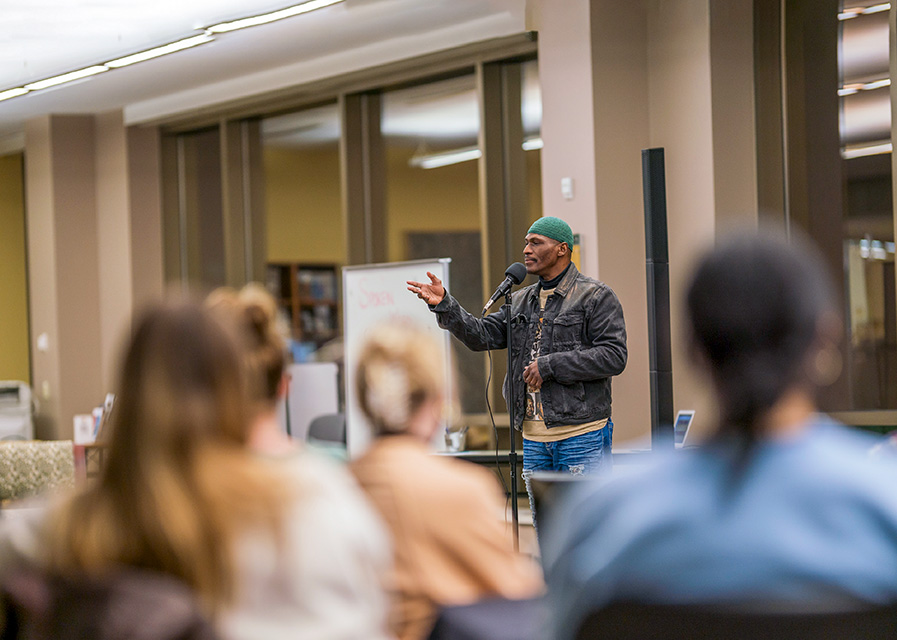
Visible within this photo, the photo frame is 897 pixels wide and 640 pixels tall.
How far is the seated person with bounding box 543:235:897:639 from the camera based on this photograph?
1.10 meters

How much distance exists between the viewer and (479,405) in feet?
24.1

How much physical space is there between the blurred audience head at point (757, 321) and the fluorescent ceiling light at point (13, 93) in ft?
26.1

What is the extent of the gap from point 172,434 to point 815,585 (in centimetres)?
78

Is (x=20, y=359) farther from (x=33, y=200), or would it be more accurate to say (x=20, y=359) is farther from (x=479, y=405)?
(x=479, y=405)

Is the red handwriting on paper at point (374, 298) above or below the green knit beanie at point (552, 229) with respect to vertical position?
below

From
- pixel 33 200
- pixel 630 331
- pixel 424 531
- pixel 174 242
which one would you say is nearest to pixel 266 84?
pixel 174 242

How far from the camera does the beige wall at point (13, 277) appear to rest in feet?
33.4

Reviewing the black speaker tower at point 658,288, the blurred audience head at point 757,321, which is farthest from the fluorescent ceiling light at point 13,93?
the blurred audience head at point 757,321

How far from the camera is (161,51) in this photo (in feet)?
23.0

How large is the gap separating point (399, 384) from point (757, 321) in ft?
2.21

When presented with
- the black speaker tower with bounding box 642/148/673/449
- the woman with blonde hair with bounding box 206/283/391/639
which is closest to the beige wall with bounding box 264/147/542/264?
the black speaker tower with bounding box 642/148/673/449

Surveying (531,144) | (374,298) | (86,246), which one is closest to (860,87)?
(531,144)

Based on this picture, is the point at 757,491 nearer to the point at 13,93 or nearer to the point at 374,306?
the point at 374,306

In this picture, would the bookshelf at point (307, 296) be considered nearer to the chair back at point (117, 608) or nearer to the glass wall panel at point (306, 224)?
the glass wall panel at point (306, 224)
